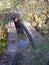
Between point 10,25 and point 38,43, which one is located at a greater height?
point 38,43

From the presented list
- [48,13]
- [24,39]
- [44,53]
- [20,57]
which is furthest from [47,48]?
[24,39]

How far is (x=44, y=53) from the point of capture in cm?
353

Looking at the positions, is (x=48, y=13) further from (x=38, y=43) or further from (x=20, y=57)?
(x=20, y=57)

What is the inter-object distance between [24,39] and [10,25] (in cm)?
121

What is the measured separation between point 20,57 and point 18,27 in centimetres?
385

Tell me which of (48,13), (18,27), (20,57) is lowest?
(18,27)

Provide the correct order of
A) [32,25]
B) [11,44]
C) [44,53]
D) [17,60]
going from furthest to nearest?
[32,25] < [11,44] < [17,60] < [44,53]

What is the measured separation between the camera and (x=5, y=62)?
405cm

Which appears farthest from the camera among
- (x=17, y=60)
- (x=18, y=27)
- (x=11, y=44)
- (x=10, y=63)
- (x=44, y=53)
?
(x=18, y=27)

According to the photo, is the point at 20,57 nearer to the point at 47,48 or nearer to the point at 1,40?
the point at 47,48

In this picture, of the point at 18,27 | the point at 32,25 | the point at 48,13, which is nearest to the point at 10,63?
the point at 48,13

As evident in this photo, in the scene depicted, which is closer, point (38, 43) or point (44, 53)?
point (44, 53)

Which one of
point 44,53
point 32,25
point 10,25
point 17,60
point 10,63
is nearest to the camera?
point 44,53

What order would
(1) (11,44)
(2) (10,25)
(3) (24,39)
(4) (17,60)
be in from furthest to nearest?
(2) (10,25) < (3) (24,39) < (1) (11,44) < (4) (17,60)
